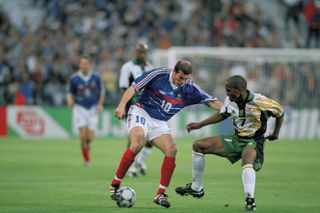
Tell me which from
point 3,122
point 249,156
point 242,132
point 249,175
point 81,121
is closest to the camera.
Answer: point 249,175

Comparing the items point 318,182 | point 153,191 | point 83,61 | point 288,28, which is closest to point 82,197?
point 153,191

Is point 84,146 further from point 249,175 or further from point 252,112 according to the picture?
point 249,175

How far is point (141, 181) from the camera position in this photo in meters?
15.7

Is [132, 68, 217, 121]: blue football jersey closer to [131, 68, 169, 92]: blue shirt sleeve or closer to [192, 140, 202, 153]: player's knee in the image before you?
[131, 68, 169, 92]: blue shirt sleeve

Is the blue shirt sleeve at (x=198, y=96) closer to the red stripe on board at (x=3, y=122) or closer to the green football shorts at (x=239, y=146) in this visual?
the green football shorts at (x=239, y=146)

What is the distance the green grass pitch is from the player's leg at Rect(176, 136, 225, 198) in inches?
7.5

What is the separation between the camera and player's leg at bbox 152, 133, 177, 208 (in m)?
11.3

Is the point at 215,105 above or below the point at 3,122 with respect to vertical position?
above

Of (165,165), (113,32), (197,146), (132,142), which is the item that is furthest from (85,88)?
(113,32)

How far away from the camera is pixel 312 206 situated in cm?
1148

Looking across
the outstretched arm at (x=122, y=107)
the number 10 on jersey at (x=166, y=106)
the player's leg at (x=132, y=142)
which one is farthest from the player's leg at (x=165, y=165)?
the outstretched arm at (x=122, y=107)

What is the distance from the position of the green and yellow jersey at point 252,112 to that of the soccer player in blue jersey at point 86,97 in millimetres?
9046

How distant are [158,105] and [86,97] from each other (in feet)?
28.1

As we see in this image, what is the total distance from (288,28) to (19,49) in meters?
11.8
